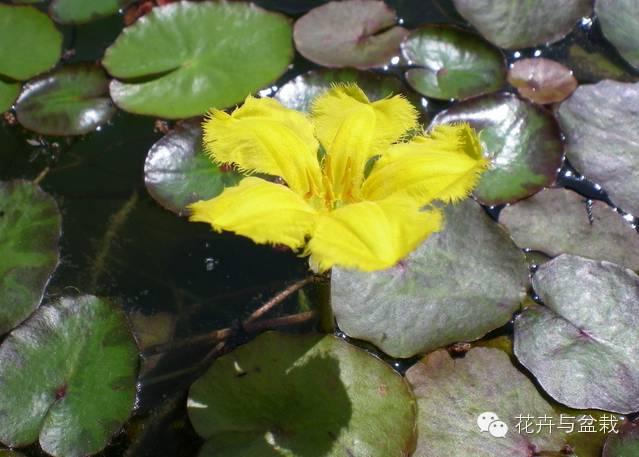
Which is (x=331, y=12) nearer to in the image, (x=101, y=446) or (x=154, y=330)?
(x=154, y=330)

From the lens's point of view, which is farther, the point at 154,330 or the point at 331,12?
the point at 331,12

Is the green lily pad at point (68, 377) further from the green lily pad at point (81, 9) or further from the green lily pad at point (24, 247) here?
the green lily pad at point (81, 9)

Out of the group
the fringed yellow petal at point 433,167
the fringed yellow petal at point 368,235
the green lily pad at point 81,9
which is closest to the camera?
the fringed yellow petal at point 368,235

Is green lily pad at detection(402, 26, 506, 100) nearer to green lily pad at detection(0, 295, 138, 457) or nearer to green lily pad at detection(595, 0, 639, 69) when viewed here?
A: green lily pad at detection(595, 0, 639, 69)

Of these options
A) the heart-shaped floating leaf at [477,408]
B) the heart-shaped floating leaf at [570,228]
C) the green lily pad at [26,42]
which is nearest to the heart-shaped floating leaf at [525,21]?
the heart-shaped floating leaf at [570,228]

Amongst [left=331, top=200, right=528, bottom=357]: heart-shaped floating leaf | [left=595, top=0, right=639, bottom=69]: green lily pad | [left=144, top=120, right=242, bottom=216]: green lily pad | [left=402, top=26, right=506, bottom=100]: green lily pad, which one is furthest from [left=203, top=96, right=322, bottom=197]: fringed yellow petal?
[left=595, top=0, right=639, bottom=69]: green lily pad

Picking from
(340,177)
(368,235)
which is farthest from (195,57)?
(368,235)

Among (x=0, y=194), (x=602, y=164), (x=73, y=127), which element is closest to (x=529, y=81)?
(x=602, y=164)
